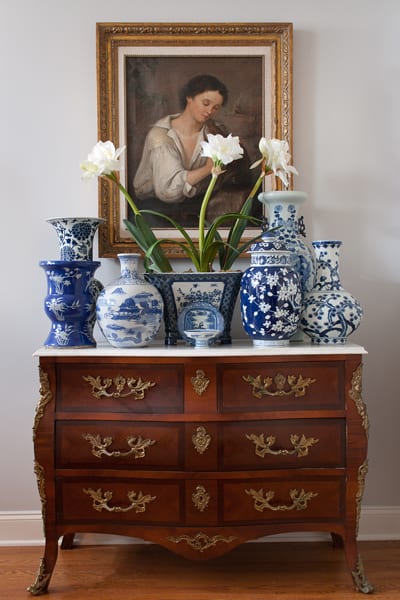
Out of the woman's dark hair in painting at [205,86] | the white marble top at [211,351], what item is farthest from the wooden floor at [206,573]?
the woman's dark hair in painting at [205,86]

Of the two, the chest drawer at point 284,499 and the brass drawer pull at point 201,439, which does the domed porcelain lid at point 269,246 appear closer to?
the brass drawer pull at point 201,439

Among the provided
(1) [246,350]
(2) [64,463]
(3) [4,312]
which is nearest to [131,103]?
(3) [4,312]

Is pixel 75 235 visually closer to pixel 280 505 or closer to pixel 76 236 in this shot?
pixel 76 236

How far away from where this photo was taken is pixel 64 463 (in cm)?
199

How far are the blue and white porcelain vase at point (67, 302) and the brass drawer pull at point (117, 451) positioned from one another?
314 mm

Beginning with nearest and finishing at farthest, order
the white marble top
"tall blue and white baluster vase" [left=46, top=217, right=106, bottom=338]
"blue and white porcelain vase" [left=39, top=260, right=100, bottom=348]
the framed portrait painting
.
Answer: the white marble top < "blue and white porcelain vase" [left=39, top=260, right=100, bottom=348] < "tall blue and white baluster vase" [left=46, top=217, right=106, bottom=338] < the framed portrait painting

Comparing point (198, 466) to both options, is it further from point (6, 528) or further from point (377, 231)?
point (377, 231)

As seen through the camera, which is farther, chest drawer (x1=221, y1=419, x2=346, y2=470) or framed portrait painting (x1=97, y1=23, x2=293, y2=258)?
framed portrait painting (x1=97, y1=23, x2=293, y2=258)

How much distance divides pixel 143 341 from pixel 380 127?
131 centimetres

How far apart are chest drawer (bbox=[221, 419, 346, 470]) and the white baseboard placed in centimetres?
64

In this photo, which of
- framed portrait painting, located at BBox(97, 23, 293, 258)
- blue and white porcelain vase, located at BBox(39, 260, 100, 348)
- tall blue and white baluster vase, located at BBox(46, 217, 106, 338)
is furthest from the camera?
framed portrait painting, located at BBox(97, 23, 293, 258)

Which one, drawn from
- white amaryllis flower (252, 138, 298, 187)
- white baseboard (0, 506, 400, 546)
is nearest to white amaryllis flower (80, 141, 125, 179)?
white amaryllis flower (252, 138, 298, 187)

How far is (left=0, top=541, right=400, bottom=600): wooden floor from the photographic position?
2006mm

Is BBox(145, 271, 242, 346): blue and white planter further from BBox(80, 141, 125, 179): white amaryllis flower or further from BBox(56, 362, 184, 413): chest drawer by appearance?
BBox(80, 141, 125, 179): white amaryllis flower
